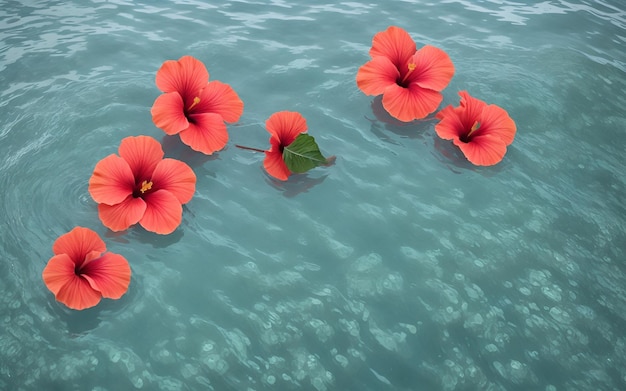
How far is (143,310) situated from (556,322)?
4.94ft

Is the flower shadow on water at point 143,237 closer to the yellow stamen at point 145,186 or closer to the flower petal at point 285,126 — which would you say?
the yellow stamen at point 145,186

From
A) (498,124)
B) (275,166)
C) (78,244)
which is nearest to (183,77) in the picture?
(275,166)

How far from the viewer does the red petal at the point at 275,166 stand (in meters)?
2.65

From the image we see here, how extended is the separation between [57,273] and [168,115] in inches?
35.8

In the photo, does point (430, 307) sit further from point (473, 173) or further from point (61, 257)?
point (61, 257)

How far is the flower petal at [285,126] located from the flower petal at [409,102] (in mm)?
484

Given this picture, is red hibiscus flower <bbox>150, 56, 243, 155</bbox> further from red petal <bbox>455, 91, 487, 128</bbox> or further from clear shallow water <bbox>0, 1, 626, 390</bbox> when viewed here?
red petal <bbox>455, 91, 487, 128</bbox>

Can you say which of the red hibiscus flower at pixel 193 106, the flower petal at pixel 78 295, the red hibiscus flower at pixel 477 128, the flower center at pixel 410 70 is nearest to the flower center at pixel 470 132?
the red hibiscus flower at pixel 477 128

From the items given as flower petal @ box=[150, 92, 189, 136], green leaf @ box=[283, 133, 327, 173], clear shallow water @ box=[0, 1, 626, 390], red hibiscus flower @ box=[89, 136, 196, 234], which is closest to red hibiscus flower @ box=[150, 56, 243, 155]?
flower petal @ box=[150, 92, 189, 136]

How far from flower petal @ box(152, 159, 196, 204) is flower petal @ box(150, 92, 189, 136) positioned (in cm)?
27

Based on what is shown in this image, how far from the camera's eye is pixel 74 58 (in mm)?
3373

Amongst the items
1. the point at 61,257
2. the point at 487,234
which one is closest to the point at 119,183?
the point at 61,257

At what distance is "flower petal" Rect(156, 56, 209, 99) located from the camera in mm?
2775

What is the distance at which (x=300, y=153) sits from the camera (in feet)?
8.63
